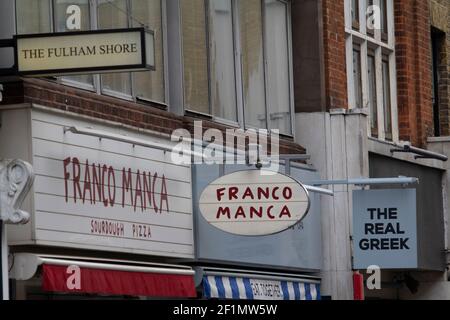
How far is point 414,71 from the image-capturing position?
25.2m

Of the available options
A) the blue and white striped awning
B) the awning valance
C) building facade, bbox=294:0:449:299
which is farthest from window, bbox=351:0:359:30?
the awning valance

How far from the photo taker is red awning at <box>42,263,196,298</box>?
608 inches

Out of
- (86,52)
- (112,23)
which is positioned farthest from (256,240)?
(86,52)

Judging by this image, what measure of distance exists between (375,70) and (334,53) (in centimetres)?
215

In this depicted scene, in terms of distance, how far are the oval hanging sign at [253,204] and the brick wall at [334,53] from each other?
13.3ft

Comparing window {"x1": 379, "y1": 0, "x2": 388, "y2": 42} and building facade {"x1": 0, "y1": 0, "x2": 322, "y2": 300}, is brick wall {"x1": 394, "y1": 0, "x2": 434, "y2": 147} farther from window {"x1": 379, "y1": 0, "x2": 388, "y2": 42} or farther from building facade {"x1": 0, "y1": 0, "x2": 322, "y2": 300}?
building facade {"x1": 0, "y1": 0, "x2": 322, "y2": 300}

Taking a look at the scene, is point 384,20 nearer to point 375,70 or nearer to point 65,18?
point 375,70

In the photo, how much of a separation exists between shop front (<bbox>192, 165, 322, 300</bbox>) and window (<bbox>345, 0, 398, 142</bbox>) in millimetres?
2481

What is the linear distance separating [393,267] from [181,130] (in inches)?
174

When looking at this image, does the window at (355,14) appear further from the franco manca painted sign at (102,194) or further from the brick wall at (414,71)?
the franco manca painted sign at (102,194)

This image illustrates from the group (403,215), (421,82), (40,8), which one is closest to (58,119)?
(40,8)

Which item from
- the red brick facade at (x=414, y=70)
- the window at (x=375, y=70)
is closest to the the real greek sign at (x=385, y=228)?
the window at (x=375, y=70)

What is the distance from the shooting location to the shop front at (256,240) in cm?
1809

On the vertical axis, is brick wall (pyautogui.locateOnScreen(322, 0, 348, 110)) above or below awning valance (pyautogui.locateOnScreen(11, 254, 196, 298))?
above
